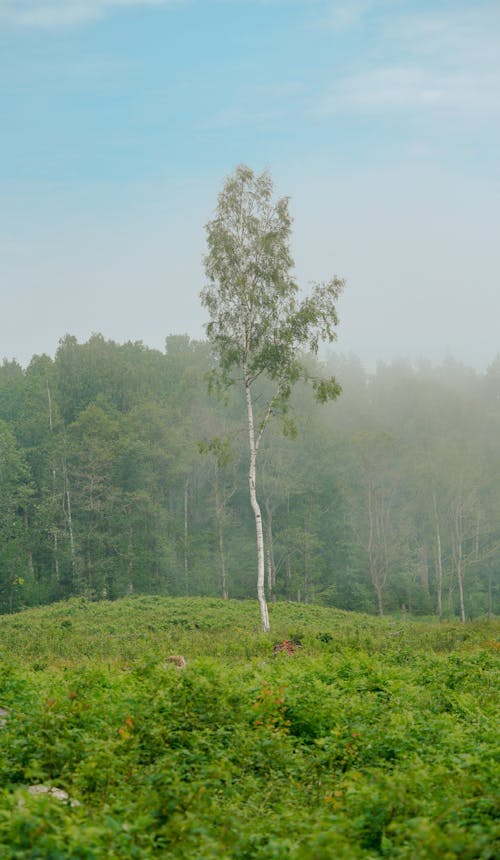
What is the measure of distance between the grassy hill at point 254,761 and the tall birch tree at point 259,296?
16.5 meters

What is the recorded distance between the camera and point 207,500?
197 ft

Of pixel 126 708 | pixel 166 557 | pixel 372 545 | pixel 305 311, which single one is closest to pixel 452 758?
pixel 126 708

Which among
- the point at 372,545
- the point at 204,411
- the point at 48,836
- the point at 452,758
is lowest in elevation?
the point at 372,545

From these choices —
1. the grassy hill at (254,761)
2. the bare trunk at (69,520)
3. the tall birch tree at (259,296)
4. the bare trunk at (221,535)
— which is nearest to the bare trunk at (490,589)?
the bare trunk at (221,535)

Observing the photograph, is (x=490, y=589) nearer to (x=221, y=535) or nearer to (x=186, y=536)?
(x=221, y=535)

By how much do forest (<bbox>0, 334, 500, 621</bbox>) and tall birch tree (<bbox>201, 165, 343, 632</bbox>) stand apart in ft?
69.4

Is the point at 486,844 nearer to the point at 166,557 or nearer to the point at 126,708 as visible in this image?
the point at 126,708

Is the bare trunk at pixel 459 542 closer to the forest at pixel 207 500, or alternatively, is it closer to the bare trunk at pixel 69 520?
the forest at pixel 207 500

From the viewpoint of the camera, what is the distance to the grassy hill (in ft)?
18.9

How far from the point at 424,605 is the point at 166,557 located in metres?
21.7

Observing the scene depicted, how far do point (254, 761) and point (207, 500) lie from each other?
169 ft

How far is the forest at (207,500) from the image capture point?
51.6m

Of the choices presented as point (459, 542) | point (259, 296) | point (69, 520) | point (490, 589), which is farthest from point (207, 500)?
point (259, 296)

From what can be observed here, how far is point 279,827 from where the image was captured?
21.4ft
